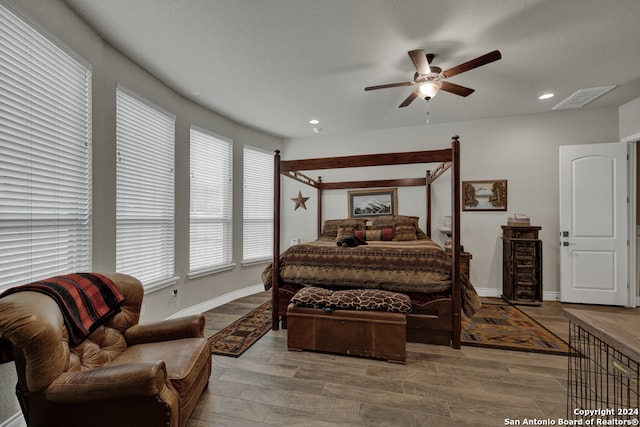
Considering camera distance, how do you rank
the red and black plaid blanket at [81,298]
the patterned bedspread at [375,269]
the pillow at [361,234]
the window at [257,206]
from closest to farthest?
the red and black plaid blanket at [81,298] < the patterned bedspread at [375,269] < the pillow at [361,234] < the window at [257,206]

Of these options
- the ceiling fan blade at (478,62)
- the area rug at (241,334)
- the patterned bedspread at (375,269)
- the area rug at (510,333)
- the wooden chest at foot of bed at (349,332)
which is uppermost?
the ceiling fan blade at (478,62)

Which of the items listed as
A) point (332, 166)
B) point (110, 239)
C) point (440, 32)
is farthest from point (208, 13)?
point (110, 239)

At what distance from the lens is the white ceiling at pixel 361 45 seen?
81.5 inches

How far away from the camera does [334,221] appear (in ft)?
15.6

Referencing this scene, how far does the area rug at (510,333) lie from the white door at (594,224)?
3.81 ft

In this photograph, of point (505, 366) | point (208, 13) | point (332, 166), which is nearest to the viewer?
point (208, 13)

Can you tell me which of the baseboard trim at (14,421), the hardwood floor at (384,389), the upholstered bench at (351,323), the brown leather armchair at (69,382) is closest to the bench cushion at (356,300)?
the upholstered bench at (351,323)

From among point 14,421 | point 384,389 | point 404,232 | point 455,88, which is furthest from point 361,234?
point 14,421

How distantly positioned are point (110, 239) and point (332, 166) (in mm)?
2220

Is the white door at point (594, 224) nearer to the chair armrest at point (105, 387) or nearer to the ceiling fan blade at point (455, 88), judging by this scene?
the ceiling fan blade at point (455, 88)

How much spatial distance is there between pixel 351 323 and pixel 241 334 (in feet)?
4.24

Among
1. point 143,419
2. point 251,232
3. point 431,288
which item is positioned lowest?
point 143,419

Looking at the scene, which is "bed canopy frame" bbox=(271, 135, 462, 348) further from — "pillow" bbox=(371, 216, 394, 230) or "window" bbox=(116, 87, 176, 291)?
"window" bbox=(116, 87, 176, 291)

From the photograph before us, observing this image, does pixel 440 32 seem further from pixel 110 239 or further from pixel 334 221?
pixel 110 239
